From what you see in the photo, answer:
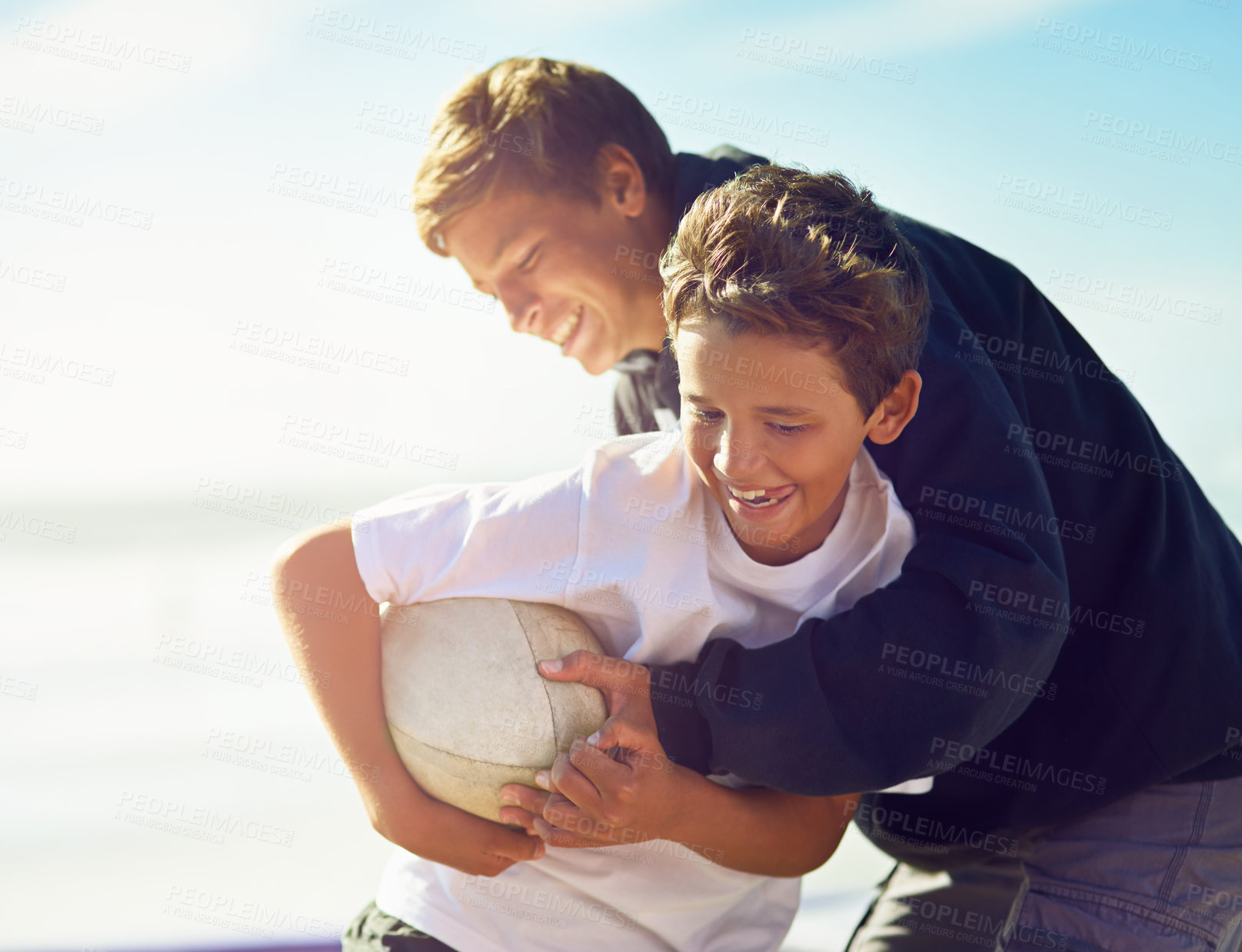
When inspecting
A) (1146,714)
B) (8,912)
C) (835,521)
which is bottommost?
(8,912)

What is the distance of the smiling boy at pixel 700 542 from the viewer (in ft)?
4.80

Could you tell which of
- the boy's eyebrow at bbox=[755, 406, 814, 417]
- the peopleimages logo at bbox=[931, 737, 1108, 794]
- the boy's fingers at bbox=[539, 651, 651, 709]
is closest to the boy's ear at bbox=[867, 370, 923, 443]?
the boy's eyebrow at bbox=[755, 406, 814, 417]

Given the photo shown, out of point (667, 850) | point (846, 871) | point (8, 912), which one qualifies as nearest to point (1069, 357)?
point (667, 850)

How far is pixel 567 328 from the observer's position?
256cm

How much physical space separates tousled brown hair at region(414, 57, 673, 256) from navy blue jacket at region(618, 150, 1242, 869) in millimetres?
281

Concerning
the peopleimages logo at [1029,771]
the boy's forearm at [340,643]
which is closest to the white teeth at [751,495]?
the boy's forearm at [340,643]

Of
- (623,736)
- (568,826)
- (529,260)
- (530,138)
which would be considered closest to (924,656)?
(623,736)

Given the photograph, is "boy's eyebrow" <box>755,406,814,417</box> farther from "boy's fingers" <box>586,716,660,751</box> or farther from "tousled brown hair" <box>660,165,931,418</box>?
"boy's fingers" <box>586,716,660,751</box>

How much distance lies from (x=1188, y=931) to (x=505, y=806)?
1.17 m

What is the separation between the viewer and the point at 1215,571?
1940 millimetres

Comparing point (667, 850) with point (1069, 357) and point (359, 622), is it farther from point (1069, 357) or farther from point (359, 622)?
point (1069, 357)

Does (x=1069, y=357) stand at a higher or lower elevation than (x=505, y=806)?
higher

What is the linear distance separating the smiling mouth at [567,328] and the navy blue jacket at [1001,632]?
1.17 feet

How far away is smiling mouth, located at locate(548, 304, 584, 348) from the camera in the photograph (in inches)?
99.6
